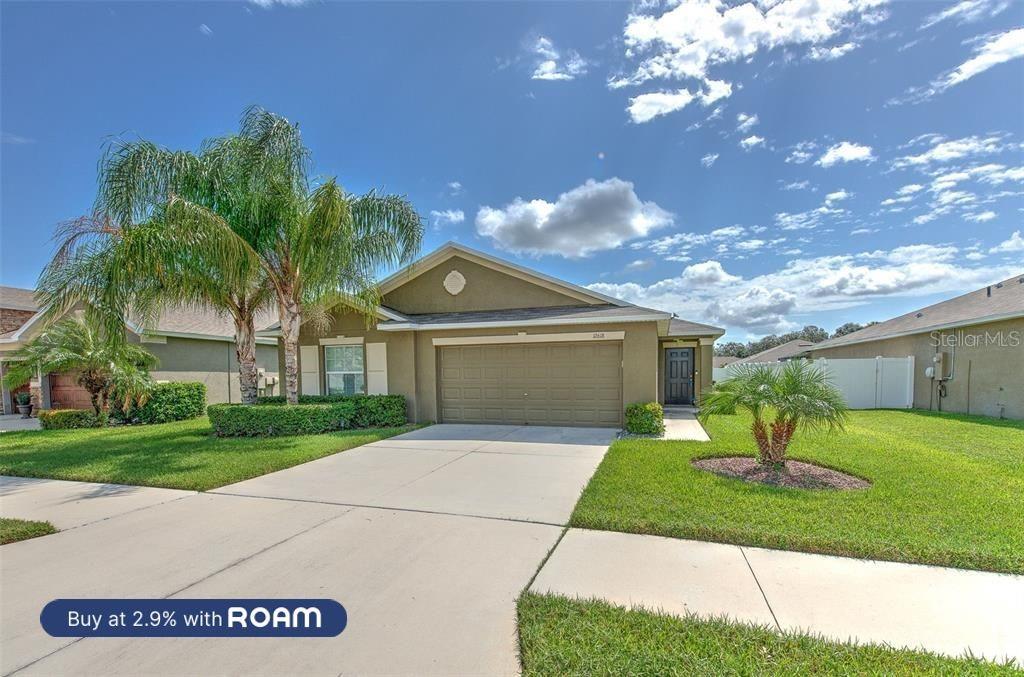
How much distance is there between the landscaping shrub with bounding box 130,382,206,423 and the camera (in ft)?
43.2

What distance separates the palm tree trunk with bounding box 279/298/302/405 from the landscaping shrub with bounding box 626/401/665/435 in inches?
332

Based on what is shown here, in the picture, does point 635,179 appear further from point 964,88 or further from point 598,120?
point 964,88

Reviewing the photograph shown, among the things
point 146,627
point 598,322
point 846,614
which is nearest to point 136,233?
point 146,627

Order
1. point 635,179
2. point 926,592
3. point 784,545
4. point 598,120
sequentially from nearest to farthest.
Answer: point 926,592, point 784,545, point 598,120, point 635,179

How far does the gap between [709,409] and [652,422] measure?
3464 millimetres

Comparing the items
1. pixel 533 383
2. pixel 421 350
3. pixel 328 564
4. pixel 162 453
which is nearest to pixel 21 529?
pixel 328 564

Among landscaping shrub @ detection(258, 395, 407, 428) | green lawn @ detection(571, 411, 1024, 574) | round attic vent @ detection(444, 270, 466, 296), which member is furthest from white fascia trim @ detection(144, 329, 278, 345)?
green lawn @ detection(571, 411, 1024, 574)

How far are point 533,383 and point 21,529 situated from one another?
30.3ft

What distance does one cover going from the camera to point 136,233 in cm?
798

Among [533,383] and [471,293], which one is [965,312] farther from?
[471,293]

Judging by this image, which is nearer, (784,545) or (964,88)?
(784,545)

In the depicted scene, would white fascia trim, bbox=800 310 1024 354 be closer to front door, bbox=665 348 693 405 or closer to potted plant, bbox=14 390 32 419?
front door, bbox=665 348 693 405

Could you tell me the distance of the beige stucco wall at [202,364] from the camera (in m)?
14.5

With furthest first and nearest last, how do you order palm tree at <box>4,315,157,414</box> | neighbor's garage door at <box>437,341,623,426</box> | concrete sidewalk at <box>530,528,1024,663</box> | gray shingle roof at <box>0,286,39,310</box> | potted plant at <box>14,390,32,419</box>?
gray shingle roof at <box>0,286,39,310</box>, potted plant at <box>14,390,32,419</box>, palm tree at <box>4,315,157,414</box>, neighbor's garage door at <box>437,341,623,426</box>, concrete sidewalk at <box>530,528,1024,663</box>
